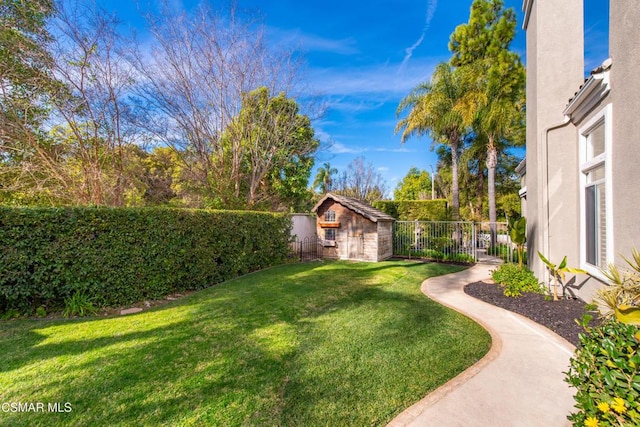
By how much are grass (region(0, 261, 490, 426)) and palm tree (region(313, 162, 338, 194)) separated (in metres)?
24.8

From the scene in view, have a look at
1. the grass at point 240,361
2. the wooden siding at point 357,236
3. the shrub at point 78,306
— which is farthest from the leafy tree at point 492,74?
the shrub at point 78,306

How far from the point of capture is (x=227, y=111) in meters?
11.5

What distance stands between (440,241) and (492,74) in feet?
33.3

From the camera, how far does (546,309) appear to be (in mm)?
5379

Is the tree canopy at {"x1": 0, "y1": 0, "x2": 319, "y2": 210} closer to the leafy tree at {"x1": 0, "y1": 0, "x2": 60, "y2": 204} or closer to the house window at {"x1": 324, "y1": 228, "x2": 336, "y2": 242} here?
the leafy tree at {"x1": 0, "y1": 0, "x2": 60, "y2": 204}

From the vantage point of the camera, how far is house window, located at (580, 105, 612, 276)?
171 inches

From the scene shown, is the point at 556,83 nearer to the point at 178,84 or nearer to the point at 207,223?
the point at 207,223

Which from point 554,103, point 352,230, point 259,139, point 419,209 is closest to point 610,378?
point 554,103

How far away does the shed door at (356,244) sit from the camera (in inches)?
497

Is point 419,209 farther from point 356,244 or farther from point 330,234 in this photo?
point 330,234

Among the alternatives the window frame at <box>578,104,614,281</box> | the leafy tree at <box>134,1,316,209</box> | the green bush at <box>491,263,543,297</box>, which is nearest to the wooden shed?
the leafy tree at <box>134,1,316,209</box>

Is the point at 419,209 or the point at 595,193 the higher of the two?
the point at 419,209

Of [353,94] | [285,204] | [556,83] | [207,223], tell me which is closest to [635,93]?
[556,83]

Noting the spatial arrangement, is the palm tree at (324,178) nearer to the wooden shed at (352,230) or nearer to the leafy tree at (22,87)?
the wooden shed at (352,230)
